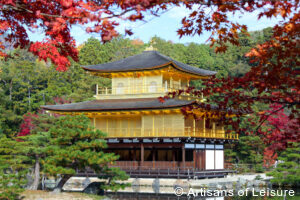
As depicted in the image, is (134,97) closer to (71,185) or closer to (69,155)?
(71,185)

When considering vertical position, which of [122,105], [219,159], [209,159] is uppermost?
[122,105]

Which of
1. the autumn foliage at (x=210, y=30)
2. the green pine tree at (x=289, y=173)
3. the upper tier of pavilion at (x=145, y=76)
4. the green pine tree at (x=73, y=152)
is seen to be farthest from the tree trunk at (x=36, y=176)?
the autumn foliage at (x=210, y=30)

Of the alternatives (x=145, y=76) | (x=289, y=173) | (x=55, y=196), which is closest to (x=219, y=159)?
(x=289, y=173)

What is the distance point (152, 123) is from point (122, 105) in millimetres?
2486

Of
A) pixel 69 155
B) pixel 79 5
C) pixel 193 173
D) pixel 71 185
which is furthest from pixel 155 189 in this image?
pixel 79 5

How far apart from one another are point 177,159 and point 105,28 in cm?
2652

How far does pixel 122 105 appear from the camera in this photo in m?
32.6

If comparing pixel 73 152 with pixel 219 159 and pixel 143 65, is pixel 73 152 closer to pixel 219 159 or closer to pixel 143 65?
pixel 143 65

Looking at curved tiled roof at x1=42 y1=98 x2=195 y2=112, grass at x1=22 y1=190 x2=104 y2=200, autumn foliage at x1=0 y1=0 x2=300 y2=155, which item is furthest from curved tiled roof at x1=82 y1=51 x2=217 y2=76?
autumn foliage at x1=0 y1=0 x2=300 y2=155

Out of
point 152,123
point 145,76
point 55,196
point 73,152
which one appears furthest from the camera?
point 145,76

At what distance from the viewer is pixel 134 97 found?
34.2 m

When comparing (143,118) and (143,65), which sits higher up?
(143,65)

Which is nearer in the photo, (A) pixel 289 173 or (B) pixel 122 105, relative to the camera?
(A) pixel 289 173

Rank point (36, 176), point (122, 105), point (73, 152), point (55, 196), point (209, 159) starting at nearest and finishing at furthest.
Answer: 1. point (55, 196)
2. point (73, 152)
3. point (36, 176)
4. point (122, 105)
5. point (209, 159)
